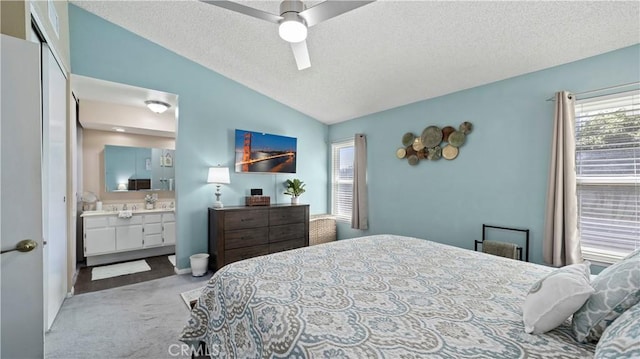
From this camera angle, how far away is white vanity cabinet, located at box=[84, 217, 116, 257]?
3785mm

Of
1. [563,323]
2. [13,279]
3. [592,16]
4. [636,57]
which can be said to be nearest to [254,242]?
[13,279]

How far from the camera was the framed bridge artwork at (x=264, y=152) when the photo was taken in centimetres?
407

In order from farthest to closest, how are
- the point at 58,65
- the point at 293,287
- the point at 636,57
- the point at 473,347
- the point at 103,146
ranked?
the point at 103,146 < the point at 58,65 < the point at 636,57 < the point at 293,287 < the point at 473,347

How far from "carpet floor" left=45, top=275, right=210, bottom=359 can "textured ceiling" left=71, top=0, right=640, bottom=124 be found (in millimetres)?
2923

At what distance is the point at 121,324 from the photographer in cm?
228

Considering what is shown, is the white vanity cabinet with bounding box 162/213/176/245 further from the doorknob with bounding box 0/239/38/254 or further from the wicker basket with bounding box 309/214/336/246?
the doorknob with bounding box 0/239/38/254

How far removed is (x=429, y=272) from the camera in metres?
1.59

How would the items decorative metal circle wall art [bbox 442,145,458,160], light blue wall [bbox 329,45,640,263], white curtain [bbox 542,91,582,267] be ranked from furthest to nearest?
decorative metal circle wall art [bbox 442,145,458,160]
light blue wall [bbox 329,45,640,263]
white curtain [bbox 542,91,582,267]

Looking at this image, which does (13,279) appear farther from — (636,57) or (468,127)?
(636,57)

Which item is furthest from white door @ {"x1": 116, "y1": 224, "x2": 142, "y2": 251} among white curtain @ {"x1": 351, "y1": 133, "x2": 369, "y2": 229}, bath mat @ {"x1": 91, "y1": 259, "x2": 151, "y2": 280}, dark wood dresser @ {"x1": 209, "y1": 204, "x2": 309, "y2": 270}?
white curtain @ {"x1": 351, "y1": 133, "x2": 369, "y2": 229}

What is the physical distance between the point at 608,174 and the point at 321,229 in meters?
3.56

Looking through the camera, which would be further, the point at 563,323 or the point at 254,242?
the point at 254,242

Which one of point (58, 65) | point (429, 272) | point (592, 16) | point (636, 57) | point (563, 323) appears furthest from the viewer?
point (58, 65)

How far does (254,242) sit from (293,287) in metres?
2.59
